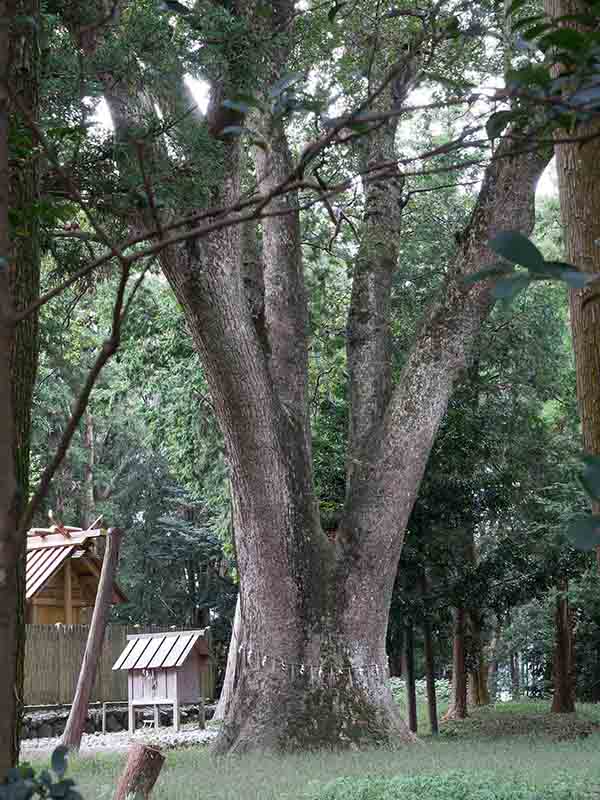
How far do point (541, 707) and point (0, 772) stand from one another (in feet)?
58.3

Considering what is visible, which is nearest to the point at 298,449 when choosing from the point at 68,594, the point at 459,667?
the point at 459,667

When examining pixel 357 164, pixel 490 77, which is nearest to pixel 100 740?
pixel 357 164

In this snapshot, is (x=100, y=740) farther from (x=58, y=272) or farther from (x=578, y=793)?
(x=578, y=793)

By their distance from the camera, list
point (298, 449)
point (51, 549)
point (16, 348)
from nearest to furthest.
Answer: point (16, 348), point (298, 449), point (51, 549)

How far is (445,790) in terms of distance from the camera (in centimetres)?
534

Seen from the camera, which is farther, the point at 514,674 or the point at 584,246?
the point at 514,674

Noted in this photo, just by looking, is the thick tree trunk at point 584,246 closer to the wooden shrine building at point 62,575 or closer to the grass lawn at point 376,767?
the grass lawn at point 376,767

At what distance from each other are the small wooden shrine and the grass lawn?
3.33 metres

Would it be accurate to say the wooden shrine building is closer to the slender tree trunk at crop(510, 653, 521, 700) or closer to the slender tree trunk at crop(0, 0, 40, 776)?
the slender tree trunk at crop(510, 653, 521, 700)

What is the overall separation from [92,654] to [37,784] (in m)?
10.1

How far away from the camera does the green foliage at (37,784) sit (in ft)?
4.80

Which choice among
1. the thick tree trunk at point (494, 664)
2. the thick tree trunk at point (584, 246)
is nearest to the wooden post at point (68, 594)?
the thick tree trunk at point (494, 664)

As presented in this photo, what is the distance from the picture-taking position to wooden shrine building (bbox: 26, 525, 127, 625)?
60.2 feet

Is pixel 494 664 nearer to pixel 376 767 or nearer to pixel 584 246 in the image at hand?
pixel 376 767
